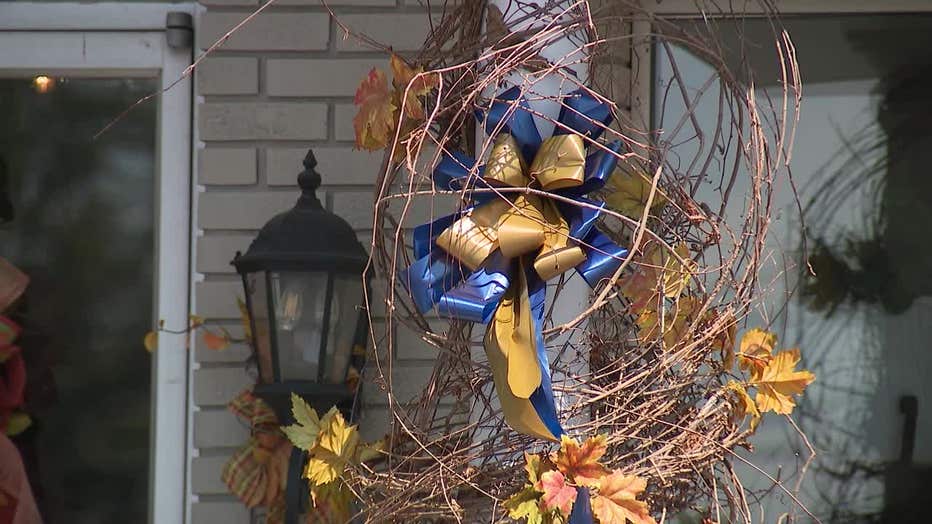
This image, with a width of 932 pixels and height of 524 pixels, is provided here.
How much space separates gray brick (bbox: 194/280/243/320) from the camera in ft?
8.48

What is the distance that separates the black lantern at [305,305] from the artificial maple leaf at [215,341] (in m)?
0.29

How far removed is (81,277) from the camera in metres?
2.80

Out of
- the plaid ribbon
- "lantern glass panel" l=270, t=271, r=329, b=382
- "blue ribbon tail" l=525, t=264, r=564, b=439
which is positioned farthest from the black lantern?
"blue ribbon tail" l=525, t=264, r=564, b=439

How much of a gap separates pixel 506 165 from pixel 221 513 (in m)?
1.28

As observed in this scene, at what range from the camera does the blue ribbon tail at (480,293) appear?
1.61 metres

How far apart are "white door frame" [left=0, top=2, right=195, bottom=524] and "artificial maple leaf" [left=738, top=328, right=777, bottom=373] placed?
1344 mm

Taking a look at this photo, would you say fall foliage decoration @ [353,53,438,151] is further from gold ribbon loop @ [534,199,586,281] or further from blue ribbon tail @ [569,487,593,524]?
blue ribbon tail @ [569,487,593,524]

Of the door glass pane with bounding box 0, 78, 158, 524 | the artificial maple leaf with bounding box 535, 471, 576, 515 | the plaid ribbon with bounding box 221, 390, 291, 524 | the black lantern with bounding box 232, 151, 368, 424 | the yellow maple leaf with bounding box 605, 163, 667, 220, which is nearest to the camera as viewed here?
the artificial maple leaf with bounding box 535, 471, 576, 515

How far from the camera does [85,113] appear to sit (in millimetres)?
2809

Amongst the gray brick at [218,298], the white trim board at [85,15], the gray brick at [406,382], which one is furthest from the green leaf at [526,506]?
the white trim board at [85,15]

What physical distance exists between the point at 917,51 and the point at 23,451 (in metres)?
2.25

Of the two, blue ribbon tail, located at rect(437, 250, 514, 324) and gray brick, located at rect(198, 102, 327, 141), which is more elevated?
gray brick, located at rect(198, 102, 327, 141)

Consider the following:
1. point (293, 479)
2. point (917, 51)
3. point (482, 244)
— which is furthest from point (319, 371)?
point (917, 51)

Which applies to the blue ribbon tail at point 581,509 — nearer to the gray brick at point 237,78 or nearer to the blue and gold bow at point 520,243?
the blue and gold bow at point 520,243
